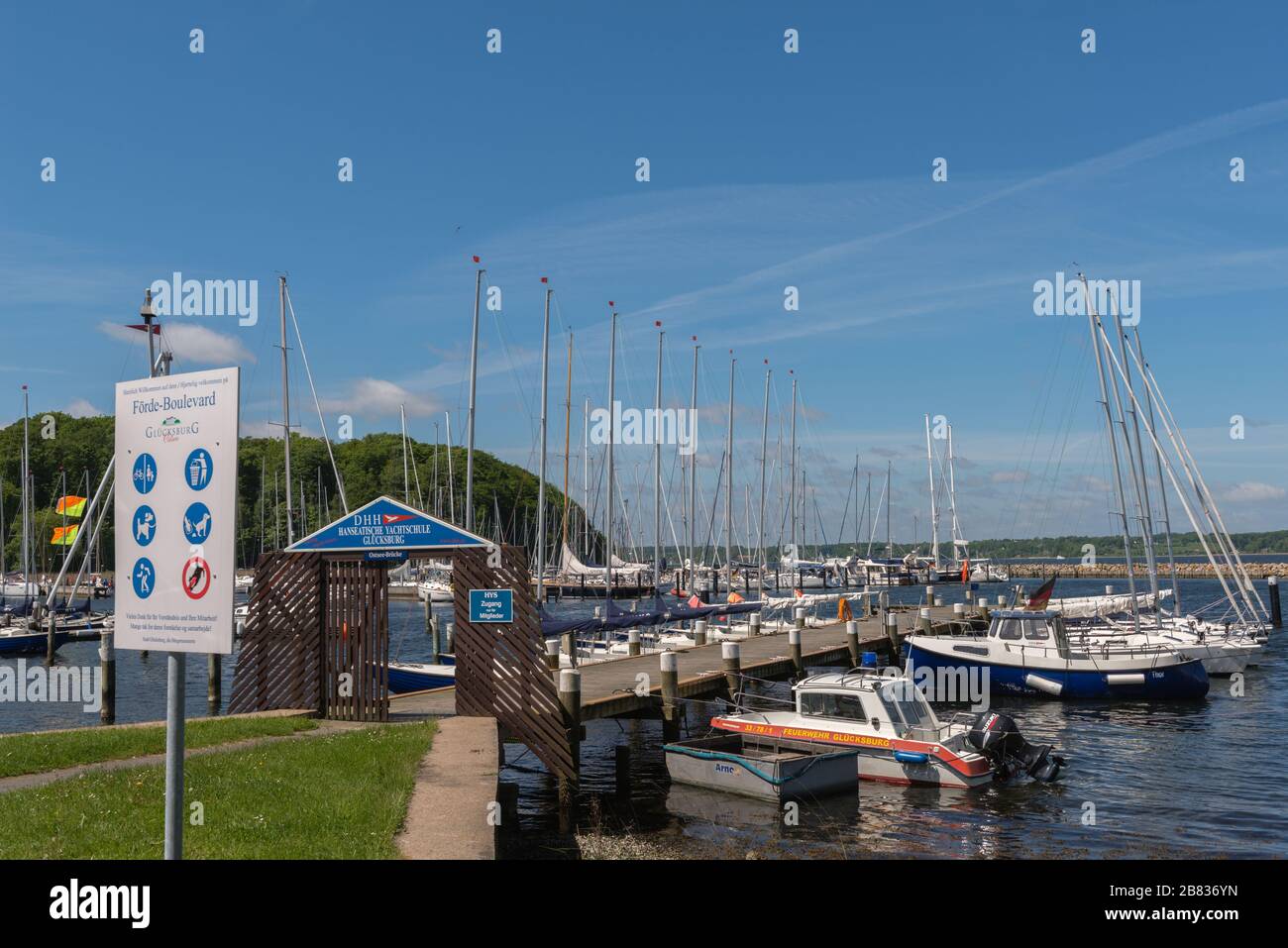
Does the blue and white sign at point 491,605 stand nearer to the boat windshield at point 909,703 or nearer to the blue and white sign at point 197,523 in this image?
the boat windshield at point 909,703

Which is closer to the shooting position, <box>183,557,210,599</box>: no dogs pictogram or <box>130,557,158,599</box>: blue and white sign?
<box>183,557,210,599</box>: no dogs pictogram

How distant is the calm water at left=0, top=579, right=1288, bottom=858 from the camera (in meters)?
20.0

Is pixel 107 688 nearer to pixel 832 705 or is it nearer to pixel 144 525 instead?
pixel 832 705

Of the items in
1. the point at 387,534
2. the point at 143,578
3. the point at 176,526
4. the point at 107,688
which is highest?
the point at 176,526

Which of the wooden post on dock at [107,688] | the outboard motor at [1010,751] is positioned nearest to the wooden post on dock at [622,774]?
the outboard motor at [1010,751]

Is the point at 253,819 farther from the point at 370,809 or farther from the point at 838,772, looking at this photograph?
the point at 838,772

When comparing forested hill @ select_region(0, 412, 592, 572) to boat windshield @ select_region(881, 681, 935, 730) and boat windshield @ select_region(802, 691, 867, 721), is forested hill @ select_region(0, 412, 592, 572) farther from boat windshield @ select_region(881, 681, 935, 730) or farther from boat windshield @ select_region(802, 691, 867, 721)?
boat windshield @ select_region(881, 681, 935, 730)

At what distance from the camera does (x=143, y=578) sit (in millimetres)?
6039

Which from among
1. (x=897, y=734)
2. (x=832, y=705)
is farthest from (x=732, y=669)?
(x=897, y=734)

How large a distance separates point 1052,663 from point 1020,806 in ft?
57.2

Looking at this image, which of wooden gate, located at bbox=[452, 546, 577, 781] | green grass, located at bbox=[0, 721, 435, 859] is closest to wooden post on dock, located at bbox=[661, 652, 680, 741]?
wooden gate, located at bbox=[452, 546, 577, 781]

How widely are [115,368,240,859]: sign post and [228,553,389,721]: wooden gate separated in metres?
14.5
